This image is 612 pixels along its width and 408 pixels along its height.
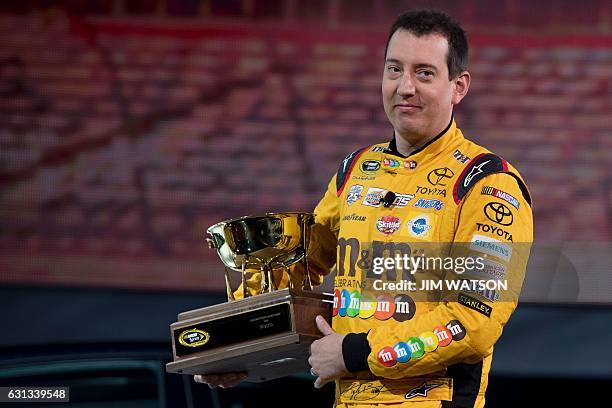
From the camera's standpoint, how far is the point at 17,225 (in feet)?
13.0

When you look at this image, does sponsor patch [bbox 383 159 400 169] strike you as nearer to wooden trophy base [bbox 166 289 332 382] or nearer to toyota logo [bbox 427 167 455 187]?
toyota logo [bbox 427 167 455 187]

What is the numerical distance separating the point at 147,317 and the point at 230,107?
2.51 ft

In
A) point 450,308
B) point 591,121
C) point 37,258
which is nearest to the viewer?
point 450,308

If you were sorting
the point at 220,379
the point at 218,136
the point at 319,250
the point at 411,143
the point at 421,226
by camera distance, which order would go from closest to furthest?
the point at 421,226, the point at 411,143, the point at 220,379, the point at 319,250, the point at 218,136

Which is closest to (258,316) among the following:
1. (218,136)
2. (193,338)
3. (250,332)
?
(250,332)

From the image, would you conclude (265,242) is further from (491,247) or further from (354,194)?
(491,247)

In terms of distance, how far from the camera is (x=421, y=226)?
7.34 feet

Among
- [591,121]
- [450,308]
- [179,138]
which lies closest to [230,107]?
[179,138]

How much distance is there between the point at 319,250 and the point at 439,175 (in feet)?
1.42

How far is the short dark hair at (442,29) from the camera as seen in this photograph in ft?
7.58

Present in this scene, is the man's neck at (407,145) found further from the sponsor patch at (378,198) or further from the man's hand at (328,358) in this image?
the man's hand at (328,358)

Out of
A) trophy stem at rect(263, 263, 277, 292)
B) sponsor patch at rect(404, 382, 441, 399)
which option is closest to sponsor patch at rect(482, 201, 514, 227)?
sponsor patch at rect(404, 382, 441, 399)

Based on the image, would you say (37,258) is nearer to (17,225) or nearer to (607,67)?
(17,225)

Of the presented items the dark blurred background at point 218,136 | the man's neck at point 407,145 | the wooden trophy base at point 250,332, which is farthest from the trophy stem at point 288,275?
the dark blurred background at point 218,136
